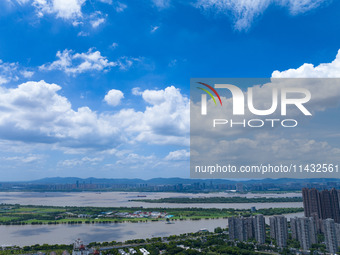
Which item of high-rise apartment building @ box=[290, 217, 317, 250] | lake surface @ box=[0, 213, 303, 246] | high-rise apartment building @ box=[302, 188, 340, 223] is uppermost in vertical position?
high-rise apartment building @ box=[302, 188, 340, 223]

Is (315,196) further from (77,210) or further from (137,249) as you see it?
(77,210)

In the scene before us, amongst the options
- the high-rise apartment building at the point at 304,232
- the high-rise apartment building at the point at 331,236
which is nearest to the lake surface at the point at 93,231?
the high-rise apartment building at the point at 304,232

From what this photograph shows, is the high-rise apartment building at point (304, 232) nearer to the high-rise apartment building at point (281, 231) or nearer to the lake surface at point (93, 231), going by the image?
the high-rise apartment building at point (281, 231)

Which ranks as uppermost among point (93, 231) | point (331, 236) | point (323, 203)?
point (323, 203)

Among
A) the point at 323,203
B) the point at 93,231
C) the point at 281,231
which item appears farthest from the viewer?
the point at 323,203

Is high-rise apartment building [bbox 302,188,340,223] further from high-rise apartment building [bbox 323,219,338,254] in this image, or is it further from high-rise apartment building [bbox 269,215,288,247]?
high-rise apartment building [bbox 323,219,338,254]

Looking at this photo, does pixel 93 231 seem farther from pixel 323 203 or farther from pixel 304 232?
pixel 323 203

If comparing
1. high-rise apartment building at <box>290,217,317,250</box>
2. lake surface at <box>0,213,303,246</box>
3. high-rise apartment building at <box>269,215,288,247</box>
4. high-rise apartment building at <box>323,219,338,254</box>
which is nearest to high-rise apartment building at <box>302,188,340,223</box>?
high-rise apartment building at <box>290,217,317,250</box>

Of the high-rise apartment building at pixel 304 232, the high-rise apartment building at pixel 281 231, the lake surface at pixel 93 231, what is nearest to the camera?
the high-rise apartment building at pixel 304 232

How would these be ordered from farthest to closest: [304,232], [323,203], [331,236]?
1. [323,203]
2. [304,232]
3. [331,236]

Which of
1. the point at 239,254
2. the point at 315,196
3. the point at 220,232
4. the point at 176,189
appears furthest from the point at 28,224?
the point at 176,189

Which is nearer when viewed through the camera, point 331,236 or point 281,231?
point 331,236

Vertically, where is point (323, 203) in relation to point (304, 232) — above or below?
above

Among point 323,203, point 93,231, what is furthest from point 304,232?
point 93,231
